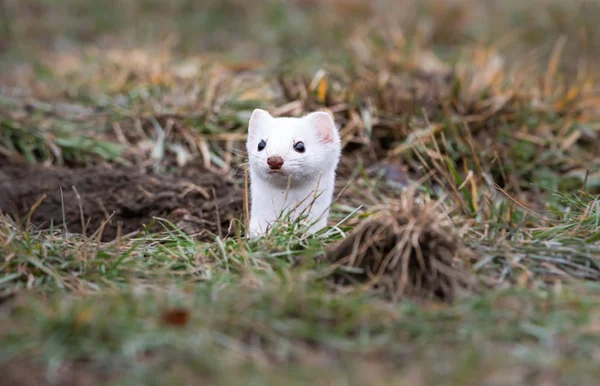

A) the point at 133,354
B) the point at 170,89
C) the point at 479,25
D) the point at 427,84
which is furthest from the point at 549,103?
the point at 133,354

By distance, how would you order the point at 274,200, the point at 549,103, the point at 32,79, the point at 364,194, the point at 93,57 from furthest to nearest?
the point at 93,57, the point at 32,79, the point at 549,103, the point at 364,194, the point at 274,200

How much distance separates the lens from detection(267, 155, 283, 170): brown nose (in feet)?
13.3

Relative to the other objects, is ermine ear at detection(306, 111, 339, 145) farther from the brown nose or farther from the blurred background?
the blurred background

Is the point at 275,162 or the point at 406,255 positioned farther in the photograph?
the point at 275,162

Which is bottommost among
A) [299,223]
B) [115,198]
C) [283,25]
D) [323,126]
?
[115,198]

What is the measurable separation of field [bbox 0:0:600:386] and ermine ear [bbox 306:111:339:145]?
0.30m

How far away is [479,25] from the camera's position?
35.9ft

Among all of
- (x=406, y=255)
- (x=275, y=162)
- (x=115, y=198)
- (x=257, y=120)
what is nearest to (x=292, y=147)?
(x=275, y=162)

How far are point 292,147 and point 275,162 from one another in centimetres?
17

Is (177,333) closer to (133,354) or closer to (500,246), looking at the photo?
(133,354)

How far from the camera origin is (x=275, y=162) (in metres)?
4.06

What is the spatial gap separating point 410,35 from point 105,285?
7.59 m

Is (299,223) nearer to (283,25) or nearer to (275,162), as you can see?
(275,162)

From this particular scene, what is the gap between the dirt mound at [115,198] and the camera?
17.2 feet
